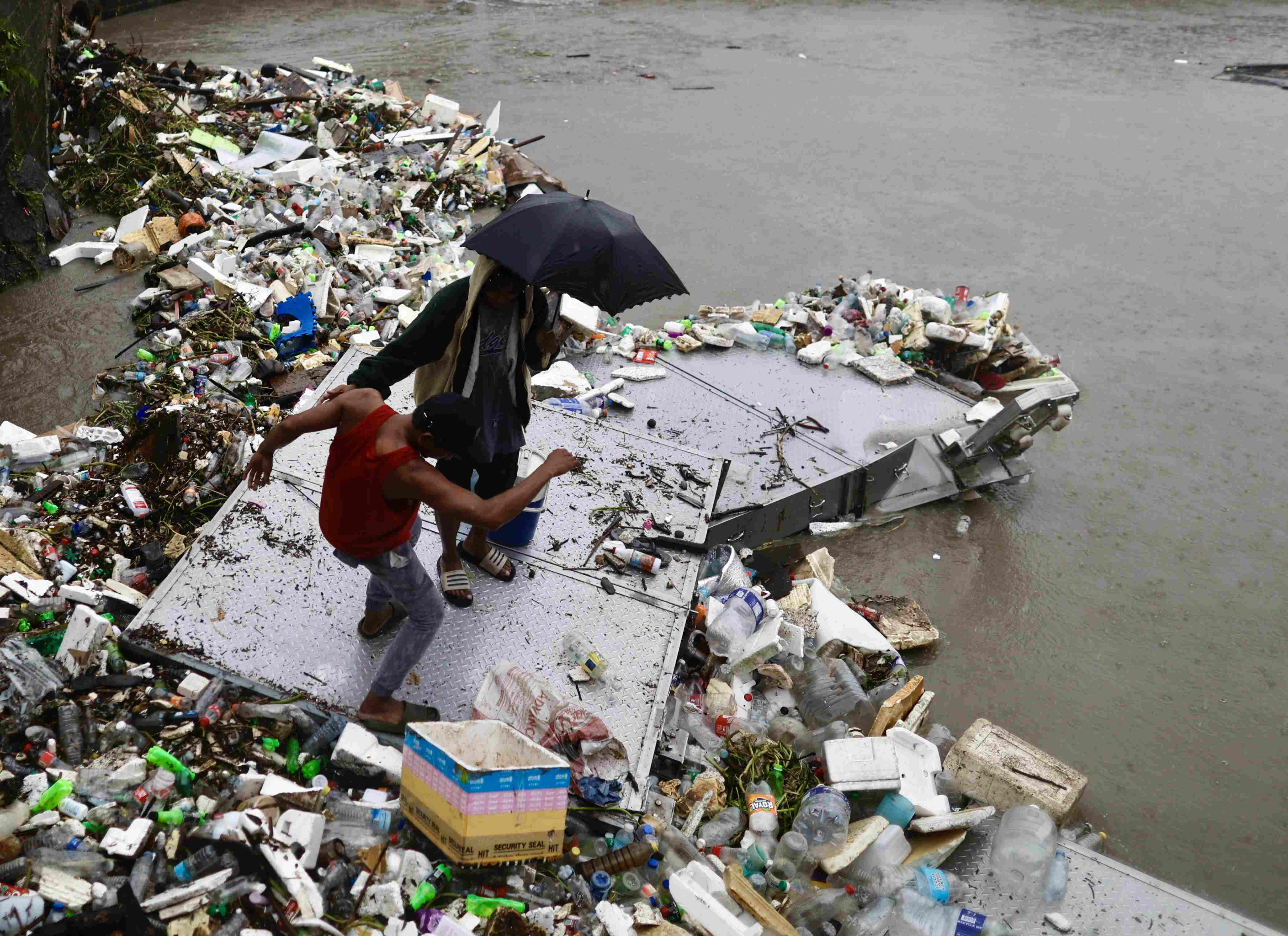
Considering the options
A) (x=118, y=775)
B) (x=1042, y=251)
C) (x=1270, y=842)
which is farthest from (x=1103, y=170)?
(x=118, y=775)

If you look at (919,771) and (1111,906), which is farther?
(919,771)

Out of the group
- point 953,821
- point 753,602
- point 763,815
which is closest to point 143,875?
point 763,815

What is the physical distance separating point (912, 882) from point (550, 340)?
2190 mm

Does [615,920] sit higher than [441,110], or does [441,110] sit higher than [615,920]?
[441,110]

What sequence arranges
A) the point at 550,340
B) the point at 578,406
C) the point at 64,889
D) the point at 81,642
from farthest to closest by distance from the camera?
the point at 578,406 < the point at 550,340 < the point at 81,642 < the point at 64,889

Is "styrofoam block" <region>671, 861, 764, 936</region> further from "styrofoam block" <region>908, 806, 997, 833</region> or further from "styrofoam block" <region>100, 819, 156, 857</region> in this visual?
"styrofoam block" <region>100, 819, 156, 857</region>

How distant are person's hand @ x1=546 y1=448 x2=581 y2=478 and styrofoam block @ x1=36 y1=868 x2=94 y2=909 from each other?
154 cm

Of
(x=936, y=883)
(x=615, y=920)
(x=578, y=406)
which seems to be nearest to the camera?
(x=615, y=920)

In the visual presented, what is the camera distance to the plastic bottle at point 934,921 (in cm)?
294

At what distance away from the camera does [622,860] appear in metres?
2.81

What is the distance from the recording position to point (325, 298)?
18.6ft

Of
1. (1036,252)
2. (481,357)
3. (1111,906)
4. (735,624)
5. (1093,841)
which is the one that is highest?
(481,357)

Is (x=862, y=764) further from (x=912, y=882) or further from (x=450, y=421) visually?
(x=450, y=421)

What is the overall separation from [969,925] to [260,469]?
102 inches
